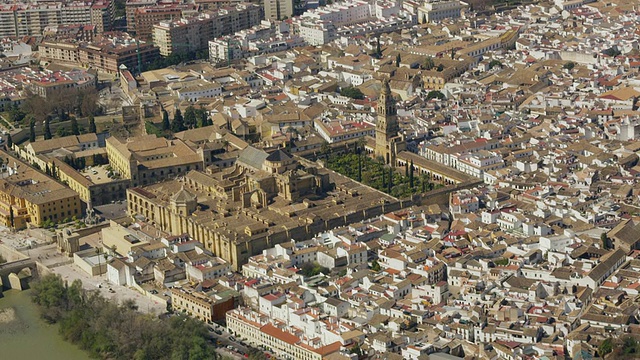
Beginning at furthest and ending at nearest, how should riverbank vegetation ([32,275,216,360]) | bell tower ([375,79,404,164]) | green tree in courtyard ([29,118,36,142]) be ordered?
green tree in courtyard ([29,118,36,142]) → bell tower ([375,79,404,164]) → riverbank vegetation ([32,275,216,360])

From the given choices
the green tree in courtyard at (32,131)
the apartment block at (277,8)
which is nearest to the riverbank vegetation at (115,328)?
the green tree in courtyard at (32,131)

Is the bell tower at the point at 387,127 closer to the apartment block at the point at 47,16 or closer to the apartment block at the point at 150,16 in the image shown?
the apartment block at the point at 150,16

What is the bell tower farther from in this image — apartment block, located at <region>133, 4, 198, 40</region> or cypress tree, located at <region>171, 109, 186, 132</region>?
apartment block, located at <region>133, 4, 198, 40</region>

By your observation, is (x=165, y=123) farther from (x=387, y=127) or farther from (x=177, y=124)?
(x=387, y=127)

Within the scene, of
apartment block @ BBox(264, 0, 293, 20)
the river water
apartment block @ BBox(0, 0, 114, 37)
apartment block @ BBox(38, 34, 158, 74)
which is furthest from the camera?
apartment block @ BBox(264, 0, 293, 20)

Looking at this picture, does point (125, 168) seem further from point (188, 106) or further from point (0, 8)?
point (0, 8)

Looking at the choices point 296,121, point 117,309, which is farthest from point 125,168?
point 117,309

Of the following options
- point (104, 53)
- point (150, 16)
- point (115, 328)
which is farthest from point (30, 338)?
point (150, 16)

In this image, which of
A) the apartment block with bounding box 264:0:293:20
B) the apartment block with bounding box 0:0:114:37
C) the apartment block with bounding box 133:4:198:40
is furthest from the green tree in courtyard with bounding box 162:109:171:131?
the apartment block with bounding box 264:0:293:20
